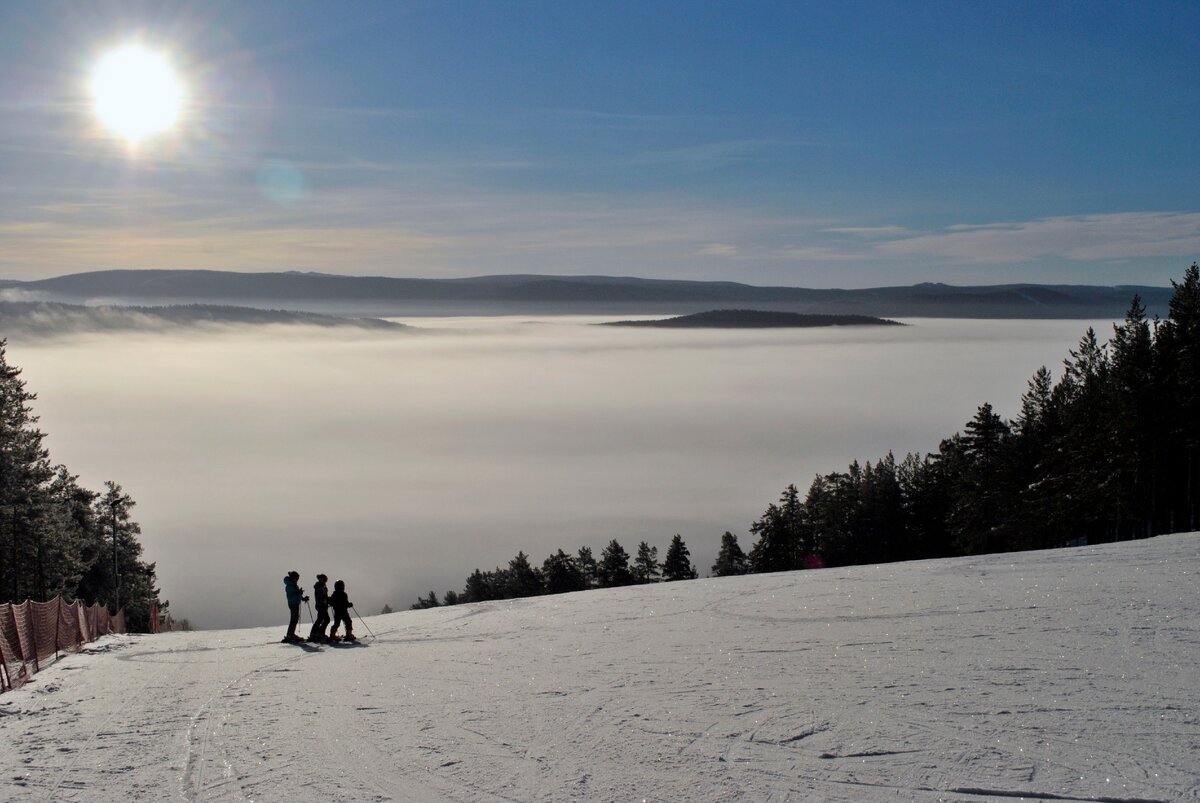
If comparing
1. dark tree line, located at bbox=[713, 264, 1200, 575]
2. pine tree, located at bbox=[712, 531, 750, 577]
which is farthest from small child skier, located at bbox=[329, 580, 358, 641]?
pine tree, located at bbox=[712, 531, 750, 577]

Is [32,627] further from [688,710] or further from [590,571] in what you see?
[590,571]

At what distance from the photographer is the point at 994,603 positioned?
15.3 metres

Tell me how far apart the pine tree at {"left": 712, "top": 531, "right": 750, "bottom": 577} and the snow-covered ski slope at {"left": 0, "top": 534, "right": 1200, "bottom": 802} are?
89.2m

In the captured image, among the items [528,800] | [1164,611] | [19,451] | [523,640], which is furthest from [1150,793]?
[19,451]

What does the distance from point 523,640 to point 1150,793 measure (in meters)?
10.7

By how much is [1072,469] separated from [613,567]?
55.1 m

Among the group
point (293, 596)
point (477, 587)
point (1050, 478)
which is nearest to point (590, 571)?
point (477, 587)

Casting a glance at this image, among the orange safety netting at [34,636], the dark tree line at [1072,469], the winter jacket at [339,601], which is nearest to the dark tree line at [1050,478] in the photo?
the dark tree line at [1072,469]

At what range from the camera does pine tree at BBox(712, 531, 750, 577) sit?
10509 cm

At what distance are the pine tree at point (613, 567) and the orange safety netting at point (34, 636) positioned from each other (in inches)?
3256

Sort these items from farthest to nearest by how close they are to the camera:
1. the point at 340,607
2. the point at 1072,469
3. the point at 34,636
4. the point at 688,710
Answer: the point at 1072,469 < the point at 340,607 < the point at 34,636 < the point at 688,710

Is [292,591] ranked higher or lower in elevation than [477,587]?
higher

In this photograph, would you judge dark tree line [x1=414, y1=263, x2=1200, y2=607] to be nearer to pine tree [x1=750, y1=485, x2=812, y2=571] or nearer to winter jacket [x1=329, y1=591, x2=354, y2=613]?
pine tree [x1=750, y1=485, x2=812, y2=571]

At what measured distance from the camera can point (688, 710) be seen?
9.91 m
